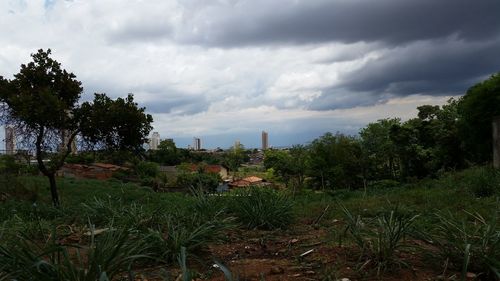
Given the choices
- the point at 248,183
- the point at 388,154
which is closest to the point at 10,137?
the point at 248,183

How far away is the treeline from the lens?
35.0m

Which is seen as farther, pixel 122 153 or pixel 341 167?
pixel 341 167

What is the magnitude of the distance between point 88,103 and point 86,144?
1403 millimetres

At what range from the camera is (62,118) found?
13406 mm

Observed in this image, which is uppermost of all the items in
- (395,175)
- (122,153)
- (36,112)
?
(36,112)

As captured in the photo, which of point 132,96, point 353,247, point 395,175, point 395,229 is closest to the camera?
point 395,229

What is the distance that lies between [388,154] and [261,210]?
42.6 meters

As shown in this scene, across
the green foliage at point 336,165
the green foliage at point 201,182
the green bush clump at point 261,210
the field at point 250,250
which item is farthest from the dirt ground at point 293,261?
the green foliage at point 336,165

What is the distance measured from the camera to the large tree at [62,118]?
1338 cm

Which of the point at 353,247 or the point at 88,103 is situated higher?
the point at 88,103

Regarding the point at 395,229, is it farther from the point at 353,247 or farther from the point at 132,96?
the point at 132,96

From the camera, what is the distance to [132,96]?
13.9m

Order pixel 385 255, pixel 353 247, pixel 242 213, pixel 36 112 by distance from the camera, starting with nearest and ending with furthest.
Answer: pixel 385 255
pixel 353 247
pixel 242 213
pixel 36 112

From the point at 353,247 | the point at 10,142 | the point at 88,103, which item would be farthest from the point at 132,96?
the point at 353,247
